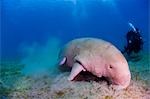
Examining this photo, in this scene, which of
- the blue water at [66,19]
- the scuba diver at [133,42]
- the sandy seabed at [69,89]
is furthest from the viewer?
the blue water at [66,19]

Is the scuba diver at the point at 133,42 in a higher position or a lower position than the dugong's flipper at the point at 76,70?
higher

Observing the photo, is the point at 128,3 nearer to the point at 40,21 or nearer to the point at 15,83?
the point at 40,21

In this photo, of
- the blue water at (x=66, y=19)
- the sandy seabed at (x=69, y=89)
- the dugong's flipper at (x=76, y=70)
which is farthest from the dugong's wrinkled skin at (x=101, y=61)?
the blue water at (x=66, y=19)

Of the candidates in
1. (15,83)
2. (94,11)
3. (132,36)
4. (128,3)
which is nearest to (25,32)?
(94,11)

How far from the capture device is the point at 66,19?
140 feet

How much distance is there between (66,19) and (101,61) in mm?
37948

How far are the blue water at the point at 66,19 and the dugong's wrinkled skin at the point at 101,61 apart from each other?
24.3 m

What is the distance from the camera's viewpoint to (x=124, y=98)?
4.60 m

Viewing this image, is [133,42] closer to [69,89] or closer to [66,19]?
[69,89]

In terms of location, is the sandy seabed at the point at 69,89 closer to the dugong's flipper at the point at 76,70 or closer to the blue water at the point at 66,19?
the dugong's flipper at the point at 76,70

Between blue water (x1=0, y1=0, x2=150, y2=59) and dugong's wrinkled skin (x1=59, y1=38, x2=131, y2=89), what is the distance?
24267 mm

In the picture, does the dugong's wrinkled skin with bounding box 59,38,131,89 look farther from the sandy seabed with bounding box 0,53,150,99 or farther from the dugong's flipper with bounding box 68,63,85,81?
the sandy seabed with bounding box 0,53,150,99

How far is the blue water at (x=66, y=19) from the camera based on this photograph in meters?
31.8

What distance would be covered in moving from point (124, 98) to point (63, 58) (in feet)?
7.10
